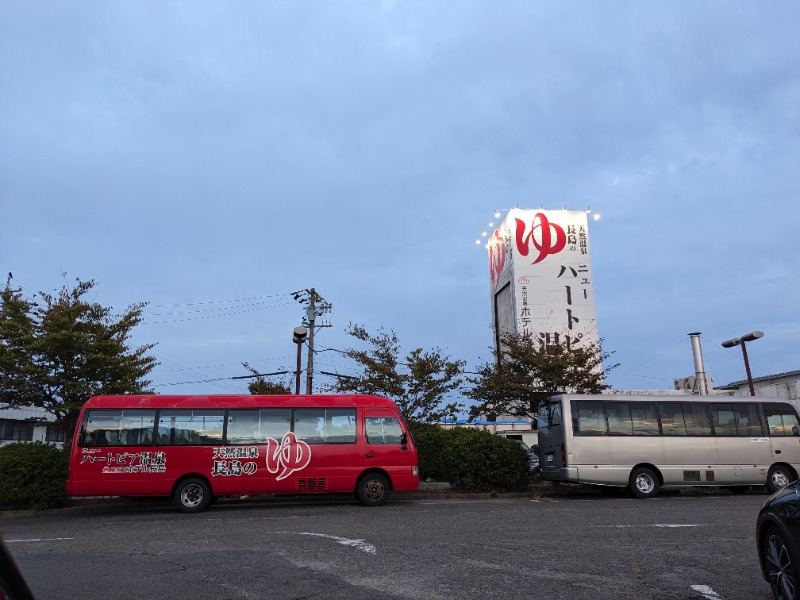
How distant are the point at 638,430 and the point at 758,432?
12.3 feet

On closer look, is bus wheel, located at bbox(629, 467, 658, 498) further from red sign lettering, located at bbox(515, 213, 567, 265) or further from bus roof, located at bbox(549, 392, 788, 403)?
red sign lettering, located at bbox(515, 213, 567, 265)

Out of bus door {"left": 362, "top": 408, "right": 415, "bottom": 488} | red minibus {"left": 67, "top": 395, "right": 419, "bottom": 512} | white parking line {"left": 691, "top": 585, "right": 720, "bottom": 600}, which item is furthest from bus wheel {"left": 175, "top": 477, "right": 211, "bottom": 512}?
white parking line {"left": 691, "top": 585, "right": 720, "bottom": 600}

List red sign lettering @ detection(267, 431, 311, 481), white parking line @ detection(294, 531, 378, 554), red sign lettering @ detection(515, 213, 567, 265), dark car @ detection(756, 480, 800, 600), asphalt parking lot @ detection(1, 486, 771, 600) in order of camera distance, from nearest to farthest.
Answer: dark car @ detection(756, 480, 800, 600) → asphalt parking lot @ detection(1, 486, 771, 600) → white parking line @ detection(294, 531, 378, 554) → red sign lettering @ detection(267, 431, 311, 481) → red sign lettering @ detection(515, 213, 567, 265)

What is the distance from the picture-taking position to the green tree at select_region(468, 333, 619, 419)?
22.5 metres

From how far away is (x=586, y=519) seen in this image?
11250mm

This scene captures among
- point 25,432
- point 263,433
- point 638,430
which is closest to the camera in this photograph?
point 263,433

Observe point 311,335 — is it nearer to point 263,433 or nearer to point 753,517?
point 263,433

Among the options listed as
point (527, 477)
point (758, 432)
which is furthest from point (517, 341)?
point (758, 432)

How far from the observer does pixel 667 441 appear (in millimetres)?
17062

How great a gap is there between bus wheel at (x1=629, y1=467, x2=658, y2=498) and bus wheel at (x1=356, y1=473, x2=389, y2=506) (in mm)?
6870

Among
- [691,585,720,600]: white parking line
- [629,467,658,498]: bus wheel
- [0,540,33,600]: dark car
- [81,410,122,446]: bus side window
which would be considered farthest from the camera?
[629,467,658,498]: bus wheel

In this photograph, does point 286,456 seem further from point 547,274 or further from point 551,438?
point 547,274

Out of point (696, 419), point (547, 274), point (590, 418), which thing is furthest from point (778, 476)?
point (547, 274)

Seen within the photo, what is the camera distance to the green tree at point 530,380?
22531mm
